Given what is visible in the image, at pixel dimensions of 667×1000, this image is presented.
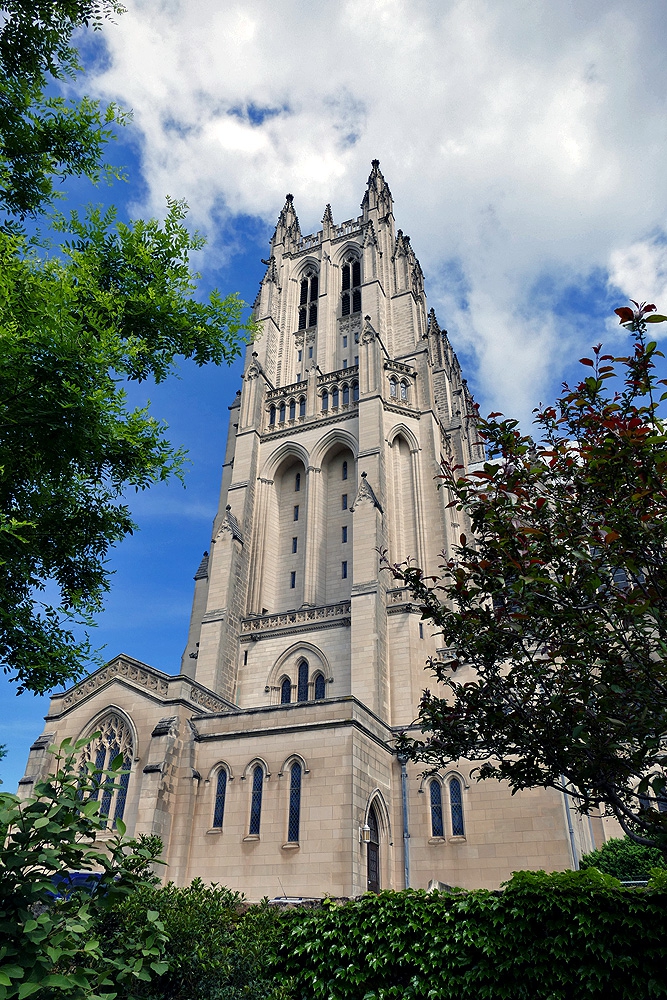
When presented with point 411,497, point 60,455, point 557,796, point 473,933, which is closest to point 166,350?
point 60,455

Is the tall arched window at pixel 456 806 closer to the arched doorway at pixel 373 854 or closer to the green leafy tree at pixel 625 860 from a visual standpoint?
the arched doorway at pixel 373 854

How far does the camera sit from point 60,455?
9672mm

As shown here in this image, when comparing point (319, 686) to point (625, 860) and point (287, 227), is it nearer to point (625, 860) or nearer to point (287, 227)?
point (625, 860)

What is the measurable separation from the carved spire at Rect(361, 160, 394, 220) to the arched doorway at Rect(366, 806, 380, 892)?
37739 mm

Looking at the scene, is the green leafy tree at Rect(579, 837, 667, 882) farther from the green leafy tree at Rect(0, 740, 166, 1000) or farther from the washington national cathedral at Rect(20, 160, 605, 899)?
the green leafy tree at Rect(0, 740, 166, 1000)

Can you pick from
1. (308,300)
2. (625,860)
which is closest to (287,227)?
(308,300)

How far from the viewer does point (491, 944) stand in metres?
8.96

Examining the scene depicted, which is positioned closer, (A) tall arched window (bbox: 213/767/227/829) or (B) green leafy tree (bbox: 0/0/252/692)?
(B) green leafy tree (bbox: 0/0/252/692)

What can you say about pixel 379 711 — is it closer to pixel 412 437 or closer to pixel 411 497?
pixel 411 497

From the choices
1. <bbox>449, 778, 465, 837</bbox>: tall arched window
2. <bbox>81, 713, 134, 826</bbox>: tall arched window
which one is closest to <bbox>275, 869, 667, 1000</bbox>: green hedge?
<bbox>449, 778, 465, 837</bbox>: tall arched window

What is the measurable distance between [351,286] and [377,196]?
7.75m

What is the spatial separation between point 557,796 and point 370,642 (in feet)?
28.4

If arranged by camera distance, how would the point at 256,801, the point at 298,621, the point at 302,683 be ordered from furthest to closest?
the point at 298,621
the point at 302,683
the point at 256,801

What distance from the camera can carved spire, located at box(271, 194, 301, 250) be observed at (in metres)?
47.3
